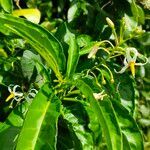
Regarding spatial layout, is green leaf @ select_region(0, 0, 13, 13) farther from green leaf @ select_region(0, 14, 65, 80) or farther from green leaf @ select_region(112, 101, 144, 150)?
green leaf @ select_region(112, 101, 144, 150)

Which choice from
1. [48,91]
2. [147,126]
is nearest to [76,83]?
[48,91]

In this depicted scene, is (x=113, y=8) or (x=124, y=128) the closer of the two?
(x=124, y=128)

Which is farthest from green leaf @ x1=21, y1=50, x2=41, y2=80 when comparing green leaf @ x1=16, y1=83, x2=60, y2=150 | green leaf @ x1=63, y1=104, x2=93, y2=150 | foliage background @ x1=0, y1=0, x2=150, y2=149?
green leaf @ x1=16, y1=83, x2=60, y2=150

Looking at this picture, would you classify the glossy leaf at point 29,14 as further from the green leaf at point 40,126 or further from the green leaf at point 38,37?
the green leaf at point 40,126

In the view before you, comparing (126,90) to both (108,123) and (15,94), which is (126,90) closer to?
(15,94)

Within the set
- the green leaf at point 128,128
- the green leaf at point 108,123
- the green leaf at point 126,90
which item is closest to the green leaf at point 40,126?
the green leaf at point 108,123

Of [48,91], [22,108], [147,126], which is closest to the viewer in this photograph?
[48,91]

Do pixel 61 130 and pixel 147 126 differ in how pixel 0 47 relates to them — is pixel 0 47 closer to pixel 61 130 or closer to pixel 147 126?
pixel 61 130
